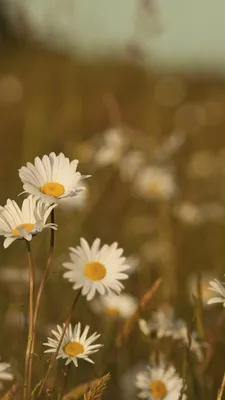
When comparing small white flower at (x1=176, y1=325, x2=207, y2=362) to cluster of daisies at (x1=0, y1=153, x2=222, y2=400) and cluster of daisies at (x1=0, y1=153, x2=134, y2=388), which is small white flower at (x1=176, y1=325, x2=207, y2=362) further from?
cluster of daisies at (x1=0, y1=153, x2=134, y2=388)

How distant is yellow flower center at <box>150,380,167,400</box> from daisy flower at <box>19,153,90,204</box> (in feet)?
0.88

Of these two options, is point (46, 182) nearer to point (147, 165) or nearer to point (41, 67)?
point (147, 165)

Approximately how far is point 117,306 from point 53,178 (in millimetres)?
639

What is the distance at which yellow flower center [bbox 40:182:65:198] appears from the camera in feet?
2.08

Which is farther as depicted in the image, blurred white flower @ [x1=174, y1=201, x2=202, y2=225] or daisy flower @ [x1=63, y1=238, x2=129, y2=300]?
blurred white flower @ [x1=174, y1=201, x2=202, y2=225]

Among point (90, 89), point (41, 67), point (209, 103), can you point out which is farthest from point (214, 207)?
point (41, 67)

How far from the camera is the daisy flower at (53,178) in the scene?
2.03ft

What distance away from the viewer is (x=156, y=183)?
180cm

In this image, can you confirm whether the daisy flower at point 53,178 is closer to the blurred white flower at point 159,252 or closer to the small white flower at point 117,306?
the small white flower at point 117,306

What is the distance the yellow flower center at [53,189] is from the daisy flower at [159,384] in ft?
0.87

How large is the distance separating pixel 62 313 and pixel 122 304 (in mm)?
138

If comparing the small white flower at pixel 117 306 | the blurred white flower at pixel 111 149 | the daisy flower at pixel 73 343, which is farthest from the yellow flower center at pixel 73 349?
the blurred white flower at pixel 111 149

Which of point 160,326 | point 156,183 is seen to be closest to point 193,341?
point 160,326

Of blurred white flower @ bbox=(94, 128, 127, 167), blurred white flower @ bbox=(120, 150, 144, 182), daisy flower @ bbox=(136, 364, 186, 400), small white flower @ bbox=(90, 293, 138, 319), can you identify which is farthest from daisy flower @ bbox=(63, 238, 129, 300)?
blurred white flower @ bbox=(120, 150, 144, 182)
